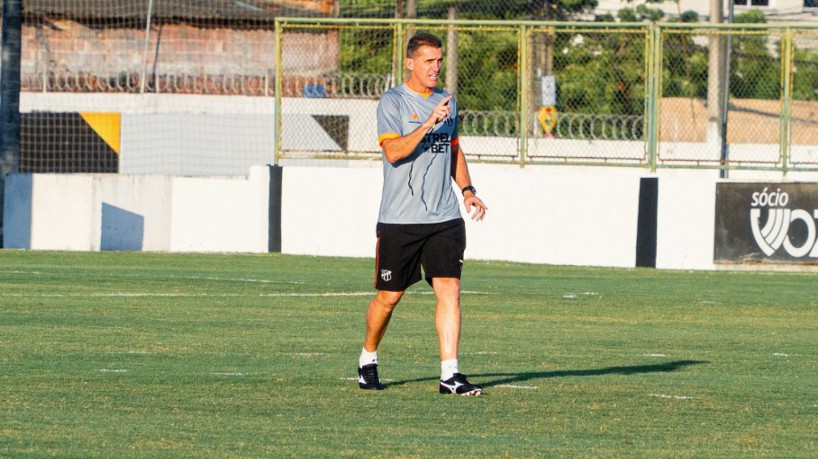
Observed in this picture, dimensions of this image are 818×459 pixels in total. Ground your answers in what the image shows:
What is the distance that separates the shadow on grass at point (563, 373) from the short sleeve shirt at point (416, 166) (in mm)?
1005

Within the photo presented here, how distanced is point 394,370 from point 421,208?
1467 millimetres

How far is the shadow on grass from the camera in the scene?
9199mm

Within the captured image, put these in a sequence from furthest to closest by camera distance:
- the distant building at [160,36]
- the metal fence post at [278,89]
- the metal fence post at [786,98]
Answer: the distant building at [160,36] → the metal fence post at [278,89] → the metal fence post at [786,98]

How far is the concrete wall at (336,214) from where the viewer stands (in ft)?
66.0

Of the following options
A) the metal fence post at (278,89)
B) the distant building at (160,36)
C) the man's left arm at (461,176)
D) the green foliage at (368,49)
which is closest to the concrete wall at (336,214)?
the metal fence post at (278,89)

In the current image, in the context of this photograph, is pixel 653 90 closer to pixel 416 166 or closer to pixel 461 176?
pixel 461 176

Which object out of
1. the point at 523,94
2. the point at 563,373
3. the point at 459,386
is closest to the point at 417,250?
the point at 459,386

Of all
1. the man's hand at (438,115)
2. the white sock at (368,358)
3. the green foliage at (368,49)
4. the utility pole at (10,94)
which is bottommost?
the white sock at (368,358)

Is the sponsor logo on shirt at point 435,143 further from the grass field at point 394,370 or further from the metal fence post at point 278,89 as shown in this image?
the metal fence post at point 278,89

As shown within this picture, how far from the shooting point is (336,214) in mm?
21297

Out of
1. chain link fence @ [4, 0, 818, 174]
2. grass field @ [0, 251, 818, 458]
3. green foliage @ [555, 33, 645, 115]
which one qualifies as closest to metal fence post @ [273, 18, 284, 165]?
chain link fence @ [4, 0, 818, 174]

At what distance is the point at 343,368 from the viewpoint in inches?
381

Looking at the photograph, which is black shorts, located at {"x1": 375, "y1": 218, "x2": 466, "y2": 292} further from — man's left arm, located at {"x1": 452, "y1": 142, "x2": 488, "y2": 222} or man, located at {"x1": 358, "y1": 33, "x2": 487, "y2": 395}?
man's left arm, located at {"x1": 452, "y1": 142, "x2": 488, "y2": 222}

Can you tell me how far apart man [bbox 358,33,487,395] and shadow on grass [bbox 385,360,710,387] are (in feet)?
1.83
